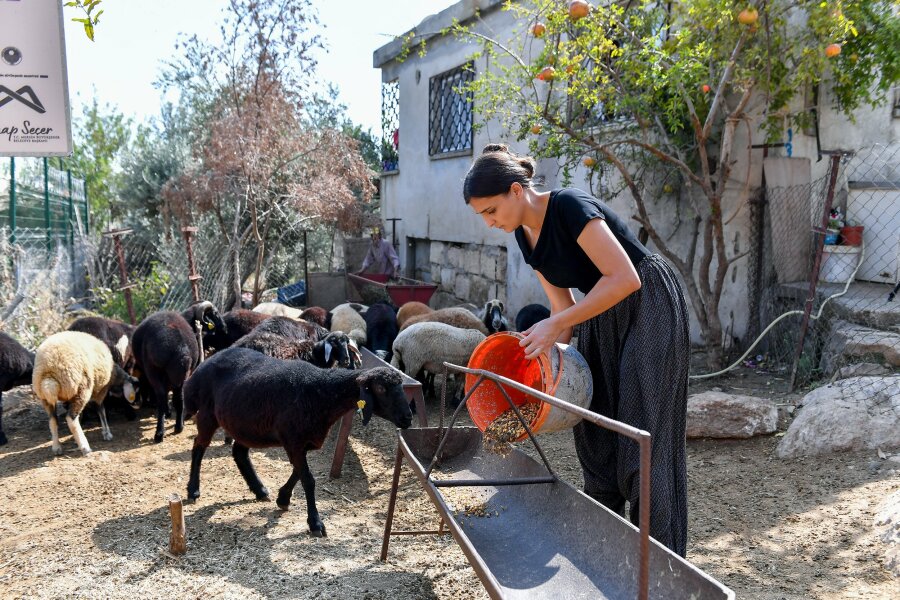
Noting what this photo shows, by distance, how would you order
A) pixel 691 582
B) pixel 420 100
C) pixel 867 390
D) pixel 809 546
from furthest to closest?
pixel 420 100
pixel 867 390
pixel 809 546
pixel 691 582

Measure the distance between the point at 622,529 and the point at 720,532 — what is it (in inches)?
77.8

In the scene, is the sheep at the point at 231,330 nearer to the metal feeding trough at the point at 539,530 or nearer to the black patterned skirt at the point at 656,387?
the metal feeding trough at the point at 539,530

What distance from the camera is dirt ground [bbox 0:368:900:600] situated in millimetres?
3678

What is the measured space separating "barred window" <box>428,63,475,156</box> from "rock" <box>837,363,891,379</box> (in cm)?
762

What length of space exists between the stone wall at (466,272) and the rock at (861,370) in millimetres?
5948

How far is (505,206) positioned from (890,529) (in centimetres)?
286

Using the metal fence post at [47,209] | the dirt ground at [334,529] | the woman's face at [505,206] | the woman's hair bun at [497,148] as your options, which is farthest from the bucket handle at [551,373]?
the metal fence post at [47,209]

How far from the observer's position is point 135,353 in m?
7.11

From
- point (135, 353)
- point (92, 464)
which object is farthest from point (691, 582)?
point (135, 353)

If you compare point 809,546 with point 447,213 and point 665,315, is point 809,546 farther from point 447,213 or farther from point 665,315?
point 447,213

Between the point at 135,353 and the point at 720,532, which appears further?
the point at 135,353

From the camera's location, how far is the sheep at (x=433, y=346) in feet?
24.5

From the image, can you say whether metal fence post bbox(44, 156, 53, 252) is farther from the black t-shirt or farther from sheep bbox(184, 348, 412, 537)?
the black t-shirt

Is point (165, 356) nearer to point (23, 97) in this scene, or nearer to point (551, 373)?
point (23, 97)
